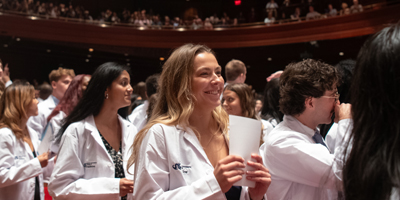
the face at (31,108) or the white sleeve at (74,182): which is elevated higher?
the face at (31,108)

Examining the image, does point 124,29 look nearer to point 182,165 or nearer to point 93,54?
point 93,54

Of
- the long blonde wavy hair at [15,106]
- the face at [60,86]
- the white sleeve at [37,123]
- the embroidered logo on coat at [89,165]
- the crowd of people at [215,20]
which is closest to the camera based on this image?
the embroidered logo on coat at [89,165]

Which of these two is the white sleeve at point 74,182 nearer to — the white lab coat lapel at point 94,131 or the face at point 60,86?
the white lab coat lapel at point 94,131

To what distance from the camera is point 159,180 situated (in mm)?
1535

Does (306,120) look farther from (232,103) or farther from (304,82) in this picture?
(232,103)

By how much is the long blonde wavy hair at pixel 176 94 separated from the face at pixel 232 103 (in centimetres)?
Answer: 191

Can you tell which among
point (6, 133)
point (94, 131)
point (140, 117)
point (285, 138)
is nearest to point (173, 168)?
point (285, 138)

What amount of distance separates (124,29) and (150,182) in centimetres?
1409

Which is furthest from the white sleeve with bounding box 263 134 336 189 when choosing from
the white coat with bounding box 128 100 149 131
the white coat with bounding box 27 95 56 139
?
the white coat with bounding box 27 95 56 139

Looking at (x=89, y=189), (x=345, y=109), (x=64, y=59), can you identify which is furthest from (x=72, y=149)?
(x=64, y=59)

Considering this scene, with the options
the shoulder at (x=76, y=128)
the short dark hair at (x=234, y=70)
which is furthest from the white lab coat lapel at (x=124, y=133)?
the short dark hair at (x=234, y=70)

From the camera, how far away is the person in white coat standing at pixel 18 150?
3027 millimetres

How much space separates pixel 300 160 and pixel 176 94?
2.36 feet

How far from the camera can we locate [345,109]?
77.6 inches
